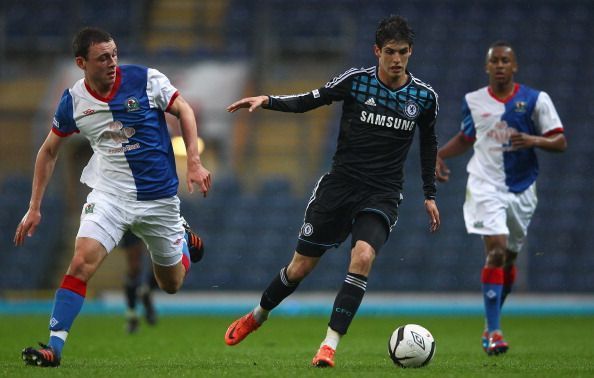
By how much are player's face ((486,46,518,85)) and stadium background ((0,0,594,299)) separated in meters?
8.48

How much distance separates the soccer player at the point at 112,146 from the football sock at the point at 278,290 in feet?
3.06

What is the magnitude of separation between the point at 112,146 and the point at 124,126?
163 mm

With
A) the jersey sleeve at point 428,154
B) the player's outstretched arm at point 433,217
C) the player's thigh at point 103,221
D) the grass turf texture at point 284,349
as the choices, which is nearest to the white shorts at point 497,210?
the grass turf texture at point 284,349

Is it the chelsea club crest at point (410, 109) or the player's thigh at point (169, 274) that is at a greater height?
the chelsea club crest at point (410, 109)

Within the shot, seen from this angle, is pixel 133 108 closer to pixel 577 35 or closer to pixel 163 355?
pixel 163 355

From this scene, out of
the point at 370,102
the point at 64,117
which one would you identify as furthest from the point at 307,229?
the point at 64,117

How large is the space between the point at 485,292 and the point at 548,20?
42.8ft

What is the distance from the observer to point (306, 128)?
18234 millimetres

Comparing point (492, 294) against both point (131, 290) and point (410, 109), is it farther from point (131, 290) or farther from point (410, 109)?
point (131, 290)

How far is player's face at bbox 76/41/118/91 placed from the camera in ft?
22.1

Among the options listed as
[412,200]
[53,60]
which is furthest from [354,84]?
[53,60]

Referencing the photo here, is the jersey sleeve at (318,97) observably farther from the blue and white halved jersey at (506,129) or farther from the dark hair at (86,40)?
the blue and white halved jersey at (506,129)

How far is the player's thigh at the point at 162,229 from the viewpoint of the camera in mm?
7121

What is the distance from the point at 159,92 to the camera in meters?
6.98
